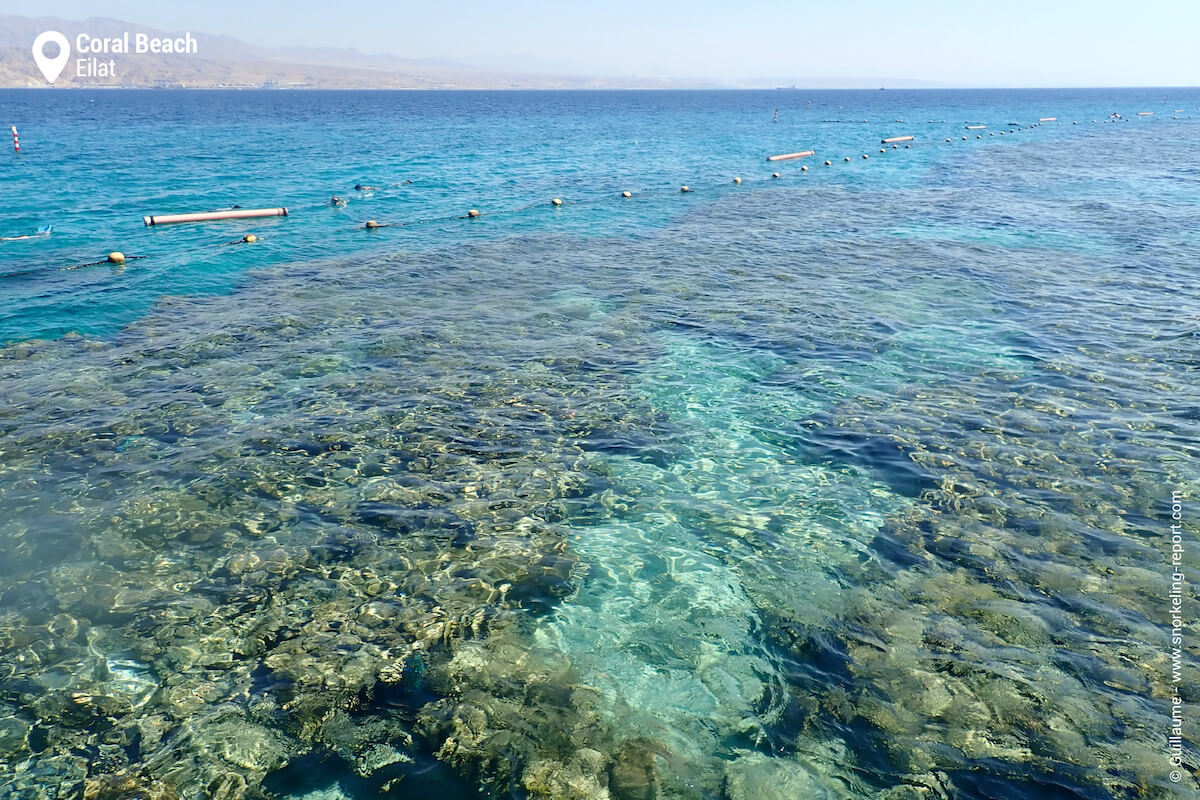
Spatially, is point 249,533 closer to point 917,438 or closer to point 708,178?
point 917,438

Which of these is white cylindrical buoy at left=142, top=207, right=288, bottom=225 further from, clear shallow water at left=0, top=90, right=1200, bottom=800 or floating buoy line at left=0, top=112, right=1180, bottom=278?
clear shallow water at left=0, top=90, right=1200, bottom=800

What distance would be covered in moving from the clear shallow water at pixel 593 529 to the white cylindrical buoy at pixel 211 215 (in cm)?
970

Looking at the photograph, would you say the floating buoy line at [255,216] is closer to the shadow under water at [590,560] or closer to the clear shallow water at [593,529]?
the clear shallow water at [593,529]

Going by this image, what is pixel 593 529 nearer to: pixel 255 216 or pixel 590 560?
pixel 590 560

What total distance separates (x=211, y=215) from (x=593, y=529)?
3806 cm

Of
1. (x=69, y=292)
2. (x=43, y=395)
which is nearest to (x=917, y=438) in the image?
(x=43, y=395)

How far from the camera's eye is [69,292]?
27.2 m

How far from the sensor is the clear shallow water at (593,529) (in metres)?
8.70

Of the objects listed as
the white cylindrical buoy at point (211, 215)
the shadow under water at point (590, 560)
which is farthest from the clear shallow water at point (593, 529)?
the white cylindrical buoy at point (211, 215)

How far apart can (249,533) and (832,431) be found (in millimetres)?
→ 12874

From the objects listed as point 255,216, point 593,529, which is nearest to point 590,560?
point 593,529

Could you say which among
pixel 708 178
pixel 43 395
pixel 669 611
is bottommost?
pixel 669 611

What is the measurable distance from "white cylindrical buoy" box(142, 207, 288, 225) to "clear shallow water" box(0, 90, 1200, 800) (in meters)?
9.70

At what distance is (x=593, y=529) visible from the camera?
13289 mm
